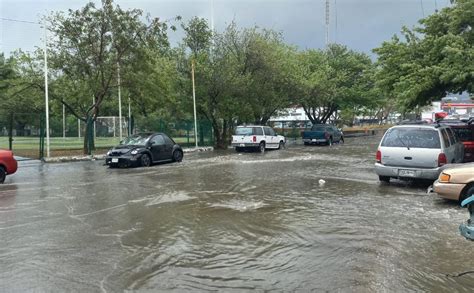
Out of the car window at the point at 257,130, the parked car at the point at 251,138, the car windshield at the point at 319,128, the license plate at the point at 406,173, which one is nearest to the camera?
the license plate at the point at 406,173

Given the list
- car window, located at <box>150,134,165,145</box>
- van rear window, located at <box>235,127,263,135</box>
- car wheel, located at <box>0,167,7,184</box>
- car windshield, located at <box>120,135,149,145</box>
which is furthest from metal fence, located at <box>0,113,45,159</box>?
van rear window, located at <box>235,127,263,135</box>

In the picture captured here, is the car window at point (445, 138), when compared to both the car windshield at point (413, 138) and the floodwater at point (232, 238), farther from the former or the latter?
the floodwater at point (232, 238)

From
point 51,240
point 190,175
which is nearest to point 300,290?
point 51,240

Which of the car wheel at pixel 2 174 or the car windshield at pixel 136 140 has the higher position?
the car windshield at pixel 136 140

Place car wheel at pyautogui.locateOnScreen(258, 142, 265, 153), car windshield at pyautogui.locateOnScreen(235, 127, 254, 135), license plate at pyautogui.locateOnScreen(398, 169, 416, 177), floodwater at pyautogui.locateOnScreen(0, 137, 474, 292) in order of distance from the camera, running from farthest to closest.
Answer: car wheel at pyautogui.locateOnScreen(258, 142, 265, 153), car windshield at pyautogui.locateOnScreen(235, 127, 254, 135), license plate at pyautogui.locateOnScreen(398, 169, 416, 177), floodwater at pyautogui.locateOnScreen(0, 137, 474, 292)

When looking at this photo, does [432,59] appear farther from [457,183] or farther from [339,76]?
[339,76]

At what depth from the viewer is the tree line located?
18.3 meters

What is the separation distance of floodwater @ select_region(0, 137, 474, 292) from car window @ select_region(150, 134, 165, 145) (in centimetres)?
666

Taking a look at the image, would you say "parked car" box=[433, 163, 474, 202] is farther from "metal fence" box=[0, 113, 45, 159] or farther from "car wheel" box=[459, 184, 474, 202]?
"metal fence" box=[0, 113, 45, 159]

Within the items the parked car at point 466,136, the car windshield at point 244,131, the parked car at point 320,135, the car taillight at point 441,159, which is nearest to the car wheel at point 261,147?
the car windshield at point 244,131

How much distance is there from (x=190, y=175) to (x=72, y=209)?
20.1ft

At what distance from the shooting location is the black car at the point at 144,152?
18.5m

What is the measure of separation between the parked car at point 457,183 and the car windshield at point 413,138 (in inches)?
97.4

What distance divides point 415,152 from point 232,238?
6955 millimetres
